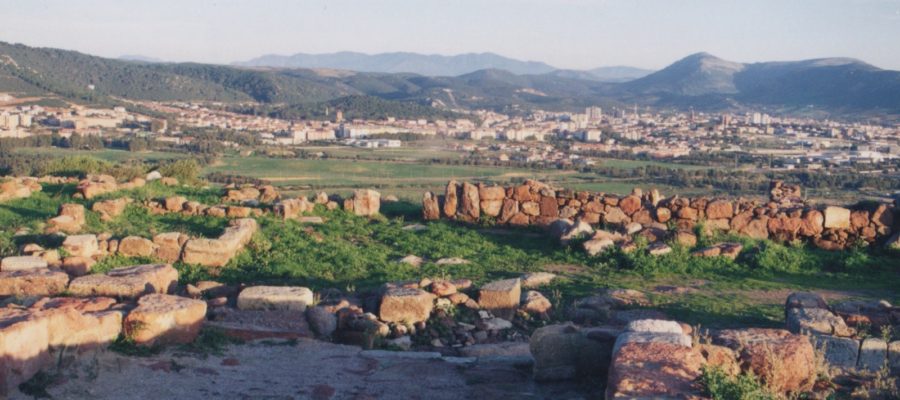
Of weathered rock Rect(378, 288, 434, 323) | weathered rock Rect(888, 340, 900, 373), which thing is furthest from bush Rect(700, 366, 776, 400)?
weathered rock Rect(378, 288, 434, 323)

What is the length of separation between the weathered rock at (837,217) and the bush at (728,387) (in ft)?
38.9

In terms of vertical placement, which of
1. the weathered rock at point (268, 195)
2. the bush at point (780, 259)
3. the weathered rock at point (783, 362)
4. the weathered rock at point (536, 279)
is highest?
the weathered rock at point (783, 362)

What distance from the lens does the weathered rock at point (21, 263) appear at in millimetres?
11508

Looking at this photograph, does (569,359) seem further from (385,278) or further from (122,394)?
(385,278)

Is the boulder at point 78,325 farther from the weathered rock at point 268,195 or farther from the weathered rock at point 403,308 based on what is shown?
the weathered rock at point 268,195

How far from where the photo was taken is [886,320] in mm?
10055

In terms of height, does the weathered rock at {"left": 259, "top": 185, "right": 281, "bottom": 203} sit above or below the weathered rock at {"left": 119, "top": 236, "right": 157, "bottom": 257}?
above

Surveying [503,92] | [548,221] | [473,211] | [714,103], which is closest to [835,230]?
[548,221]

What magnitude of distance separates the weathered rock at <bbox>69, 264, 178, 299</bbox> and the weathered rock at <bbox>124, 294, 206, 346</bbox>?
4.80 feet

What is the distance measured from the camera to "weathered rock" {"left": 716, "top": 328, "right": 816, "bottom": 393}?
262 inches

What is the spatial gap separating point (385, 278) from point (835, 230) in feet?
32.5

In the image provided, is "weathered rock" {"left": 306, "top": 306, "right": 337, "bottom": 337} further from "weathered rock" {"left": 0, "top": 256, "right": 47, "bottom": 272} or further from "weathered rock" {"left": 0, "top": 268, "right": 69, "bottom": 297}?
"weathered rock" {"left": 0, "top": 256, "right": 47, "bottom": 272}

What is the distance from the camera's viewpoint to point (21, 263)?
38.2 ft

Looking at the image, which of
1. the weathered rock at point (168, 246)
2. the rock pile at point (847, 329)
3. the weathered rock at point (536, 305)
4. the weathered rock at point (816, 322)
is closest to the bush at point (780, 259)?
the rock pile at point (847, 329)
